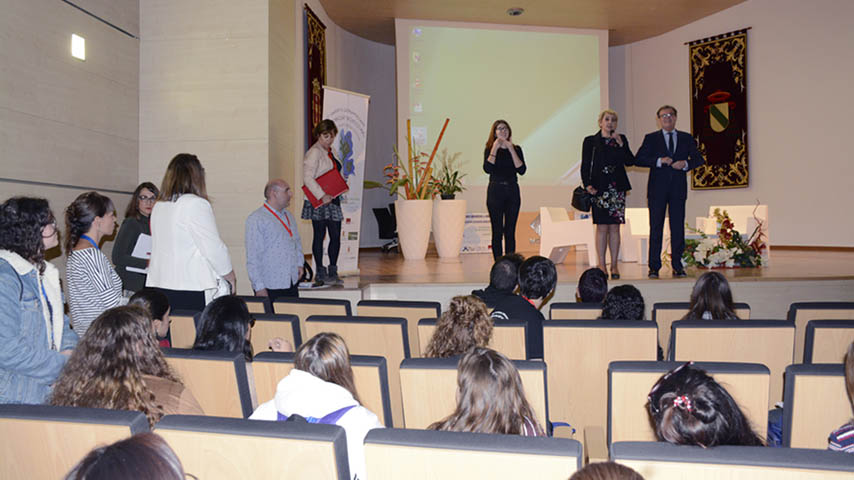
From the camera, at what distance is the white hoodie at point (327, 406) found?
1.31 metres

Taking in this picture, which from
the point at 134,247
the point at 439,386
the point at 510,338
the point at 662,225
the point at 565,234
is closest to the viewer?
the point at 439,386

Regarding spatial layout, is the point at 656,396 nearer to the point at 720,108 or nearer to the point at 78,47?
the point at 78,47

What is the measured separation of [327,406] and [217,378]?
46 centimetres

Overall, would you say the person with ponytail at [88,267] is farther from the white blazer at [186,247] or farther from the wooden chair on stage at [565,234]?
the wooden chair on stage at [565,234]

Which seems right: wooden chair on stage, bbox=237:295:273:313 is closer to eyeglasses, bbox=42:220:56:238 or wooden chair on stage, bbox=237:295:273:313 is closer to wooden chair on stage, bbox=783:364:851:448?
eyeglasses, bbox=42:220:56:238

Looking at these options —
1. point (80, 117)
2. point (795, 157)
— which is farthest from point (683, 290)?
point (795, 157)

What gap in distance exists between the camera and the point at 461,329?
197 cm

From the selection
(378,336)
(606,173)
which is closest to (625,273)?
(606,173)

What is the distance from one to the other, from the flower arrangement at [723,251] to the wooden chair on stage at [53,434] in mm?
5506

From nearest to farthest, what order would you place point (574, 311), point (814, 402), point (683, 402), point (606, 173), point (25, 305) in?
point (683, 402), point (814, 402), point (25, 305), point (574, 311), point (606, 173)

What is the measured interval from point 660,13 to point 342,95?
611 cm

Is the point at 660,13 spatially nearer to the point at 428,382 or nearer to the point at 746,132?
the point at 746,132

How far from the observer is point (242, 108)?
4.92m

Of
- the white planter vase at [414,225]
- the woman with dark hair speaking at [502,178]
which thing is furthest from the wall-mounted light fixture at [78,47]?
the white planter vase at [414,225]
